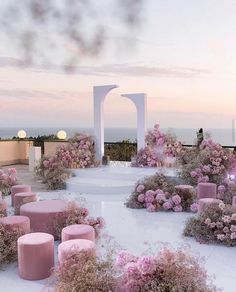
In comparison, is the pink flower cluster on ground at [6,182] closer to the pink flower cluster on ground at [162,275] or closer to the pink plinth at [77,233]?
the pink plinth at [77,233]

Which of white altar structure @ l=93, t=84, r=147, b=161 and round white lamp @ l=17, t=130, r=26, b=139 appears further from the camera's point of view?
round white lamp @ l=17, t=130, r=26, b=139

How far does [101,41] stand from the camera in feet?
24.0

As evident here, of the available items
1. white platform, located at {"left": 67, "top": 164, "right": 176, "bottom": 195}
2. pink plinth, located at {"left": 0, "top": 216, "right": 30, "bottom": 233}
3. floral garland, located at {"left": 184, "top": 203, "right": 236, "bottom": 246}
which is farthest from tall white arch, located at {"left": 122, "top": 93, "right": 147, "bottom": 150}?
pink plinth, located at {"left": 0, "top": 216, "right": 30, "bottom": 233}

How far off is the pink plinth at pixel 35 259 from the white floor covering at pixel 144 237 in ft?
0.23

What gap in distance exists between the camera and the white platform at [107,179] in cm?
714

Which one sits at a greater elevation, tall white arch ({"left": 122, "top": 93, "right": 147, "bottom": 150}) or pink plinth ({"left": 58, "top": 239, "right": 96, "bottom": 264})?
tall white arch ({"left": 122, "top": 93, "right": 147, "bottom": 150})

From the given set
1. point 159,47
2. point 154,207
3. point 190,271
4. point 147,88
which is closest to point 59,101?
point 147,88

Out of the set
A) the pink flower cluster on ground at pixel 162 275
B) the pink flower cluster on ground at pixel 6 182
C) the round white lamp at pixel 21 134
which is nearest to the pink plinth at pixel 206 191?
the pink flower cluster on ground at pixel 162 275

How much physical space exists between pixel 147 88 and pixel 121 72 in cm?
95

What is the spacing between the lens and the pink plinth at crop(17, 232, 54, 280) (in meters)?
3.16

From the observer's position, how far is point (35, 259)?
317cm

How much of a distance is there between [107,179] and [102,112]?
7.08ft

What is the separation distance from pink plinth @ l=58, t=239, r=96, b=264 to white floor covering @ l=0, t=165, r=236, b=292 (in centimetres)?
32

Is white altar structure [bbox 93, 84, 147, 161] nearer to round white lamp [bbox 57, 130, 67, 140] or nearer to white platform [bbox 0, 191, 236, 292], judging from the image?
round white lamp [bbox 57, 130, 67, 140]
